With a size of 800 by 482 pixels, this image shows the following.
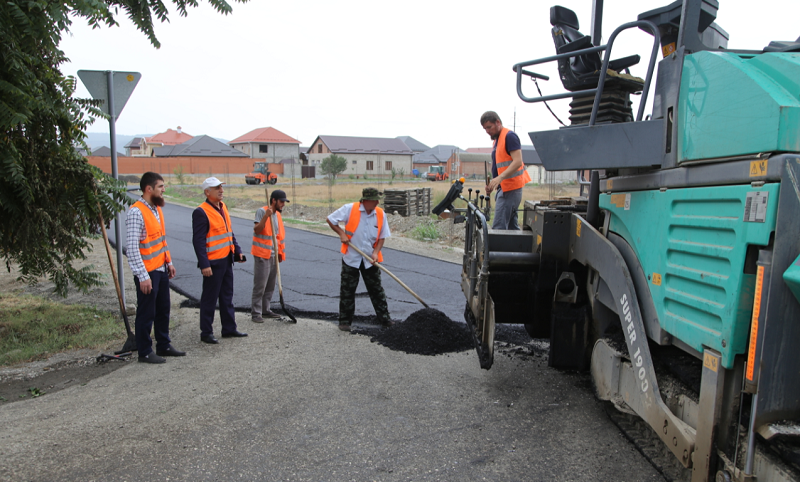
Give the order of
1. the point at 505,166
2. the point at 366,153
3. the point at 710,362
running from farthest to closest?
the point at 366,153 < the point at 505,166 < the point at 710,362

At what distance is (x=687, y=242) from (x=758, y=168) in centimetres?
54

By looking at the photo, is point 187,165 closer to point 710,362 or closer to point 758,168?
point 710,362

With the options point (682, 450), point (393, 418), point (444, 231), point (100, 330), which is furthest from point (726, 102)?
point (444, 231)

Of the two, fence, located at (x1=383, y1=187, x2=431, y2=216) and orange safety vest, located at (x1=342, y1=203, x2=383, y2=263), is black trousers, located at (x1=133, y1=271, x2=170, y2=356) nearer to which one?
orange safety vest, located at (x1=342, y1=203, x2=383, y2=263)

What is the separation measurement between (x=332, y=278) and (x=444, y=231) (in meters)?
7.02

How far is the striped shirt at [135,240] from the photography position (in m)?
5.09

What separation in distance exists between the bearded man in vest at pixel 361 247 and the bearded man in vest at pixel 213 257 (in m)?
1.18

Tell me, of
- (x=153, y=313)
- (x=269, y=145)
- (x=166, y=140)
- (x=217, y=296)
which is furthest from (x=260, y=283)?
(x=166, y=140)

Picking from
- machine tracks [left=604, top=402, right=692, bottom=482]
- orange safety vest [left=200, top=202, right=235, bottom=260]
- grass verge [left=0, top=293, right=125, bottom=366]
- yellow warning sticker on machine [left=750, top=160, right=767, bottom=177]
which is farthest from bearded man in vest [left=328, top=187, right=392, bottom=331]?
yellow warning sticker on machine [left=750, top=160, right=767, bottom=177]

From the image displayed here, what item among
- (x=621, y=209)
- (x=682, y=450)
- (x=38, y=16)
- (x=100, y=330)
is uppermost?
(x=38, y=16)

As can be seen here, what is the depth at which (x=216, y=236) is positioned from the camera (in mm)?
5926

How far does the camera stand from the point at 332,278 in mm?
9242

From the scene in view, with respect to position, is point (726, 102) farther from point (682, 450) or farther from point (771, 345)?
point (682, 450)

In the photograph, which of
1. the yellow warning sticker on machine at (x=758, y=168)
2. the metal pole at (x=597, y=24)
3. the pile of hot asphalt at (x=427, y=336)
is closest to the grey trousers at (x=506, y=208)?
the pile of hot asphalt at (x=427, y=336)
